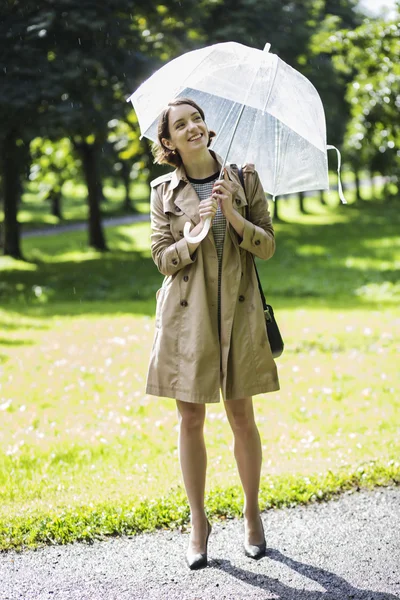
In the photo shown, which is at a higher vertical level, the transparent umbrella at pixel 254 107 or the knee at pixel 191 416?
the transparent umbrella at pixel 254 107

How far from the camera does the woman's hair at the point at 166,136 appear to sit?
13.8 ft

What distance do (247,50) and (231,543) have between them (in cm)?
254

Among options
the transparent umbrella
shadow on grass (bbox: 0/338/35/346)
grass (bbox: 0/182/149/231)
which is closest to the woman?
the transparent umbrella

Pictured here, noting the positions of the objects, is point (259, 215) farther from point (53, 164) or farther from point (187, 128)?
point (53, 164)

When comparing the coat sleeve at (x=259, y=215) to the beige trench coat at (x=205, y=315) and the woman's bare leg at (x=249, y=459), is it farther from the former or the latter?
the woman's bare leg at (x=249, y=459)

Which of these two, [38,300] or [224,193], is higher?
[224,193]

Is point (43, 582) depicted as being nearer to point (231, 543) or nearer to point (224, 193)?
point (231, 543)

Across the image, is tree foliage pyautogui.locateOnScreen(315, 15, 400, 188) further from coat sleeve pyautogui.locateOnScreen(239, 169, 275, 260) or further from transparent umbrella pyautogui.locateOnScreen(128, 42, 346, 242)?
coat sleeve pyautogui.locateOnScreen(239, 169, 275, 260)

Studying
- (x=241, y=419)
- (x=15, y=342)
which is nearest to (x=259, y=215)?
(x=241, y=419)

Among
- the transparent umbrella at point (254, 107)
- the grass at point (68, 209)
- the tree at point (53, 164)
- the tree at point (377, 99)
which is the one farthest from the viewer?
the grass at point (68, 209)

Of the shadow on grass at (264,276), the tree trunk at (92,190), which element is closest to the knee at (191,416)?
the shadow on grass at (264,276)

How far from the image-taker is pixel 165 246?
13.9 ft

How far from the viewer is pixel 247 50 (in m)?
4.30

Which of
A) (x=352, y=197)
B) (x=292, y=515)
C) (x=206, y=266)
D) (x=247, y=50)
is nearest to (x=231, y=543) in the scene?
(x=292, y=515)
